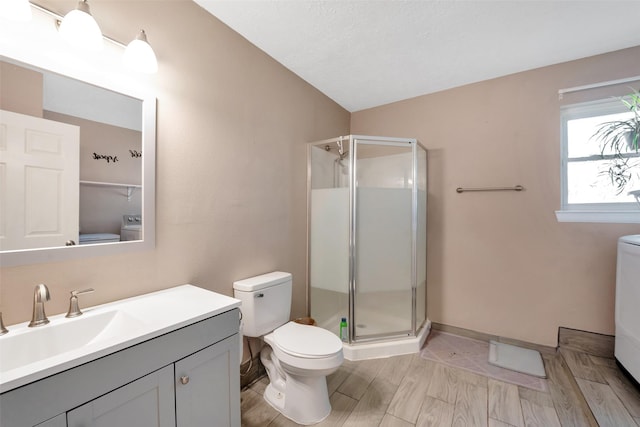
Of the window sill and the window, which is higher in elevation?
the window

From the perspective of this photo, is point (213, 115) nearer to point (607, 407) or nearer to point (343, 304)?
point (343, 304)

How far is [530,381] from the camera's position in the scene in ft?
5.91

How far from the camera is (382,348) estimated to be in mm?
2146

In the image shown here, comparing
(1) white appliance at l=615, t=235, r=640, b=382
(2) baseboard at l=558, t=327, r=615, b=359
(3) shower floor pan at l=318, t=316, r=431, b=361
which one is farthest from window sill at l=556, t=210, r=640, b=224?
(3) shower floor pan at l=318, t=316, r=431, b=361

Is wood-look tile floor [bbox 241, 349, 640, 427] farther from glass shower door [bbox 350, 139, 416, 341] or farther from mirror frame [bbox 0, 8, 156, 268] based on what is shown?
mirror frame [bbox 0, 8, 156, 268]

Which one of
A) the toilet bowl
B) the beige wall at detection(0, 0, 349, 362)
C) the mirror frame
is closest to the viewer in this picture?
the mirror frame

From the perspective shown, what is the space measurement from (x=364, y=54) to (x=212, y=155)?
1.36 metres

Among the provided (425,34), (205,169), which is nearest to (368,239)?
(205,169)

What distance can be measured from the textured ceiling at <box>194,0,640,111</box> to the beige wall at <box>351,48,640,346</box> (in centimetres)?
20

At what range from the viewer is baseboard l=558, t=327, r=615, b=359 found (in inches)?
75.9

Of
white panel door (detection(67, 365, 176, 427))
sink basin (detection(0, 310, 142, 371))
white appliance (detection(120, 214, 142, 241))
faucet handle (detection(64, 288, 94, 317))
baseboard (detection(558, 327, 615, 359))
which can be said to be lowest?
baseboard (detection(558, 327, 615, 359))

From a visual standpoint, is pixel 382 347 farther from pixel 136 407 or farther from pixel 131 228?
pixel 131 228

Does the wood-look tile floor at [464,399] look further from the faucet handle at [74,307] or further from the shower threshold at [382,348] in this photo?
the faucet handle at [74,307]

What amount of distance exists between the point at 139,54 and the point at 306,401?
1978 millimetres
